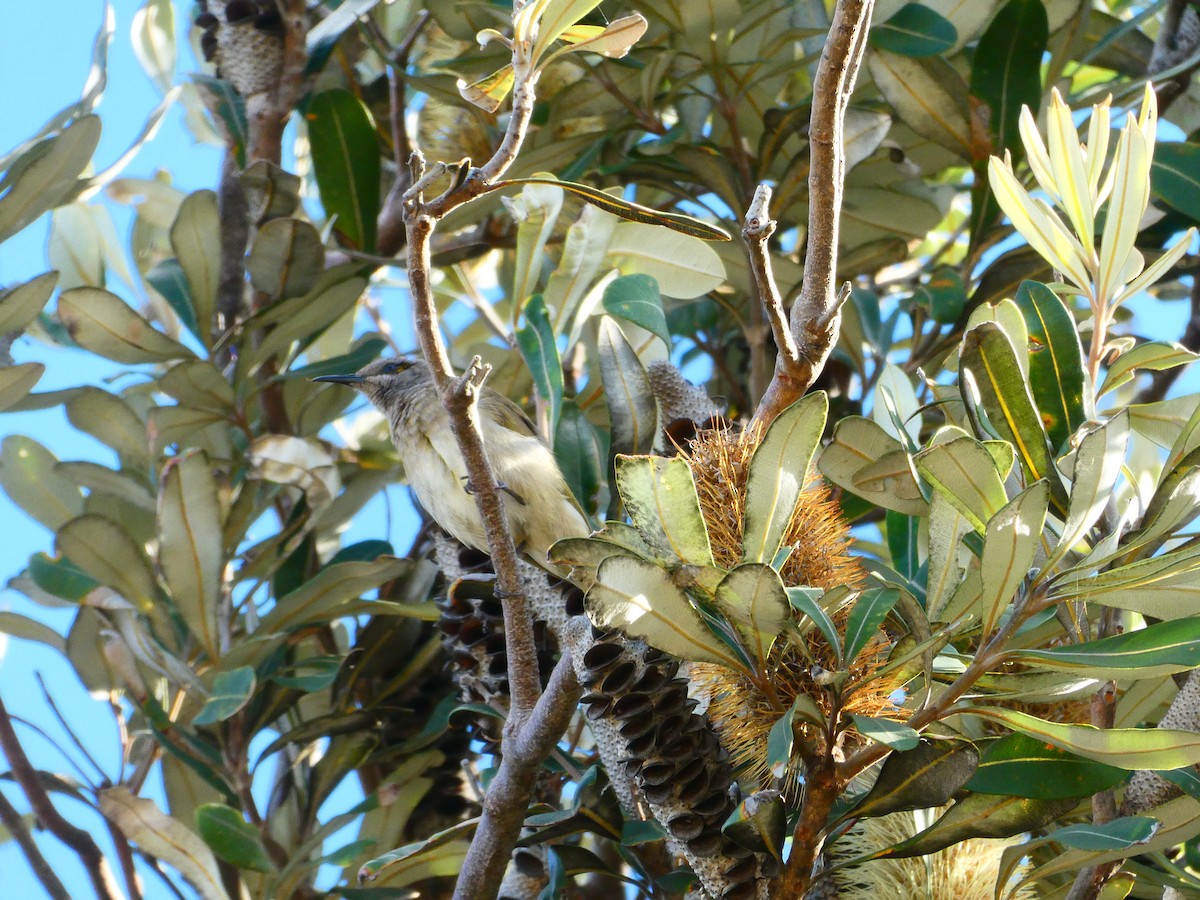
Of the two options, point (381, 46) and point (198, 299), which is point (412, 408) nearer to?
point (198, 299)

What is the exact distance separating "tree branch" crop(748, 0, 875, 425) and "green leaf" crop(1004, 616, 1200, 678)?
1.30ft

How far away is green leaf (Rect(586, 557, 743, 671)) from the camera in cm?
132

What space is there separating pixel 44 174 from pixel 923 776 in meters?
2.20

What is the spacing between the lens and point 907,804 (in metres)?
1.51

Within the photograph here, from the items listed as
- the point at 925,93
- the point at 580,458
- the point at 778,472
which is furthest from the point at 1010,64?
the point at 778,472

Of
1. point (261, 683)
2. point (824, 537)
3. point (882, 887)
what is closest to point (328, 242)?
point (261, 683)

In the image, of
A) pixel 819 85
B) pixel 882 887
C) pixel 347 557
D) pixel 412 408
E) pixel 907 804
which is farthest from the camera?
pixel 412 408

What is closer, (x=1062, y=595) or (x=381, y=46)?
(x=1062, y=595)

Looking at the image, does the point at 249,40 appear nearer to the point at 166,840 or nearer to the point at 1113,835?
the point at 166,840

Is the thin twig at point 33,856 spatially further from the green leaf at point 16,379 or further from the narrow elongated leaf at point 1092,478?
the narrow elongated leaf at point 1092,478

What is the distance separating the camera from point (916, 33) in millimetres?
2658

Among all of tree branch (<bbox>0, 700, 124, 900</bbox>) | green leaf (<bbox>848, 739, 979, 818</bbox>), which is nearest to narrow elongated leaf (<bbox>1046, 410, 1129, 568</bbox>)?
green leaf (<bbox>848, 739, 979, 818</bbox>)

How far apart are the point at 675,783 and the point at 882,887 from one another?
33 cm

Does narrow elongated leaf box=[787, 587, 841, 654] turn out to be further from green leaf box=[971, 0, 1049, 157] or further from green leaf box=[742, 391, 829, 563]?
green leaf box=[971, 0, 1049, 157]
